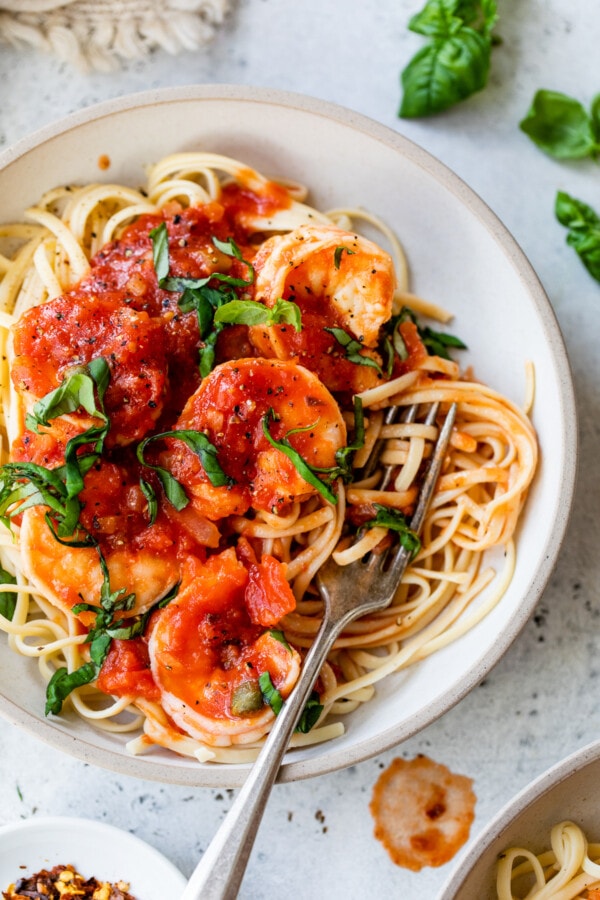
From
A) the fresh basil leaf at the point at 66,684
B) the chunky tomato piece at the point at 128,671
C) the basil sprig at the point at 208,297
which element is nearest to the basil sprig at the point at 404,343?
the basil sprig at the point at 208,297

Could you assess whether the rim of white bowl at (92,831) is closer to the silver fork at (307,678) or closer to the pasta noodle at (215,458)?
the pasta noodle at (215,458)

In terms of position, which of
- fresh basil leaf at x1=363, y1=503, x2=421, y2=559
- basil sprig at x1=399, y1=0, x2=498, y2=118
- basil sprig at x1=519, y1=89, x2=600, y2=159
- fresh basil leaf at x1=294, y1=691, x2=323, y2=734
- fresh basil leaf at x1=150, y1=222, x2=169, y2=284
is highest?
basil sprig at x1=399, y1=0, x2=498, y2=118

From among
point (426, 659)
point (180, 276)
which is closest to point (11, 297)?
point (180, 276)

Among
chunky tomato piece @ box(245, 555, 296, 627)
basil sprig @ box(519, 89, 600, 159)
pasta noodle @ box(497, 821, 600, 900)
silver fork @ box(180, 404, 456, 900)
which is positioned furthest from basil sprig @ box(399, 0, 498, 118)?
pasta noodle @ box(497, 821, 600, 900)

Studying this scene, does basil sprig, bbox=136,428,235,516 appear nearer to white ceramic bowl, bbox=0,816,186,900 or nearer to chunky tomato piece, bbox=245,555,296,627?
chunky tomato piece, bbox=245,555,296,627

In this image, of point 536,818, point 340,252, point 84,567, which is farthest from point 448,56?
point 536,818
